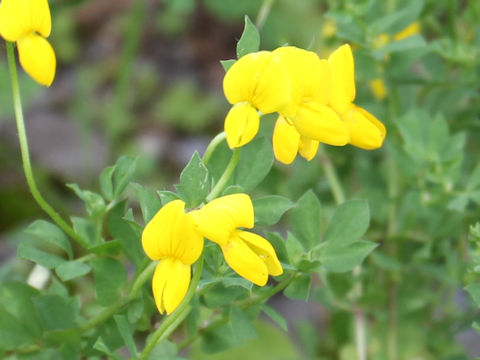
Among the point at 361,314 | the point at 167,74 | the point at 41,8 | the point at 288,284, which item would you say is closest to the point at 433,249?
the point at 361,314

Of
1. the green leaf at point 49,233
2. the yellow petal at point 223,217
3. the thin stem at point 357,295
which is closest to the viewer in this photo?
the yellow petal at point 223,217

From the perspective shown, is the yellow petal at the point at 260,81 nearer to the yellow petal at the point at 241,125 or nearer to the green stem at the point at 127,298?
the yellow petal at the point at 241,125

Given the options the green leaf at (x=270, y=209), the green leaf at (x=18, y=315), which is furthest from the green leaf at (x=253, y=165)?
the green leaf at (x=18, y=315)

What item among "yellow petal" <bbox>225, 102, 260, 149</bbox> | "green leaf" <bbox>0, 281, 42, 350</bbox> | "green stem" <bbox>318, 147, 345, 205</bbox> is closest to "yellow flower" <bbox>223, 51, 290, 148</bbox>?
"yellow petal" <bbox>225, 102, 260, 149</bbox>

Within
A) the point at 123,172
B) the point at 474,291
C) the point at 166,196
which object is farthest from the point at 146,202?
the point at 474,291

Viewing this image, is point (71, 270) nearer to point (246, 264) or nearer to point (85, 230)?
point (85, 230)

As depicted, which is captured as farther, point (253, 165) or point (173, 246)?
point (253, 165)

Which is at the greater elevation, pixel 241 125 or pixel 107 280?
pixel 241 125
